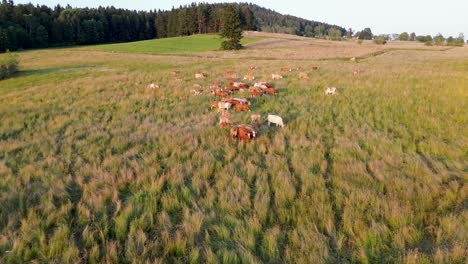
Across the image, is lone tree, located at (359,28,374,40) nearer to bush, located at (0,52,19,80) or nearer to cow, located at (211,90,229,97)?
bush, located at (0,52,19,80)

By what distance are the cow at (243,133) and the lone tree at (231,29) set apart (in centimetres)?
5517

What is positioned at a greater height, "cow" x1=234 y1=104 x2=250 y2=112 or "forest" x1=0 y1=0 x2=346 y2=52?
"forest" x1=0 y1=0 x2=346 y2=52

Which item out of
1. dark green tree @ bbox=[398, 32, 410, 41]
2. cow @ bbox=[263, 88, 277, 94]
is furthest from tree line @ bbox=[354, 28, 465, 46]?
cow @ bbox=[263, 88, 277, 94]

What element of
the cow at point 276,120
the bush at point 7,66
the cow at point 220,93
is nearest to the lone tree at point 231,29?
the bush at point 7,66

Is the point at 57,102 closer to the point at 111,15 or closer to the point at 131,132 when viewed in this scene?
the point at 131,132

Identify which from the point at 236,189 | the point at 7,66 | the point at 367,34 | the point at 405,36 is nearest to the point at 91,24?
the point at 7,66

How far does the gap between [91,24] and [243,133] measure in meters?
104

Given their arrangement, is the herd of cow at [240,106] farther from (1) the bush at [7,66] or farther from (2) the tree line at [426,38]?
(2) the tree line at [426,38]

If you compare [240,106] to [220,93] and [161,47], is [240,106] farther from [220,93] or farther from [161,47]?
[161,47]

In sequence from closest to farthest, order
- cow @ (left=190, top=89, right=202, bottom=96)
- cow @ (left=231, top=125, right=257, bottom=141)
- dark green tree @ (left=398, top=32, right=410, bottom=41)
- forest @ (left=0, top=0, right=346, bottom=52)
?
cow @ (left=231, top=125, right=257, bottom=141) → cow @ (left=190, top=89, right=202, bottom=96) → forest @ (left=0, top=0, right=346, bottom=52) → dark green tree @ (left=398, top=32, right=410, bottom=41)

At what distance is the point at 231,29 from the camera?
61656 millimetres

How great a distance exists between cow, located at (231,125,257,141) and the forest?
8479cm

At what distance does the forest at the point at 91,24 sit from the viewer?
262 feet

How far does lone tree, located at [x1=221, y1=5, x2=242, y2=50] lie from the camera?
61.0 metres
